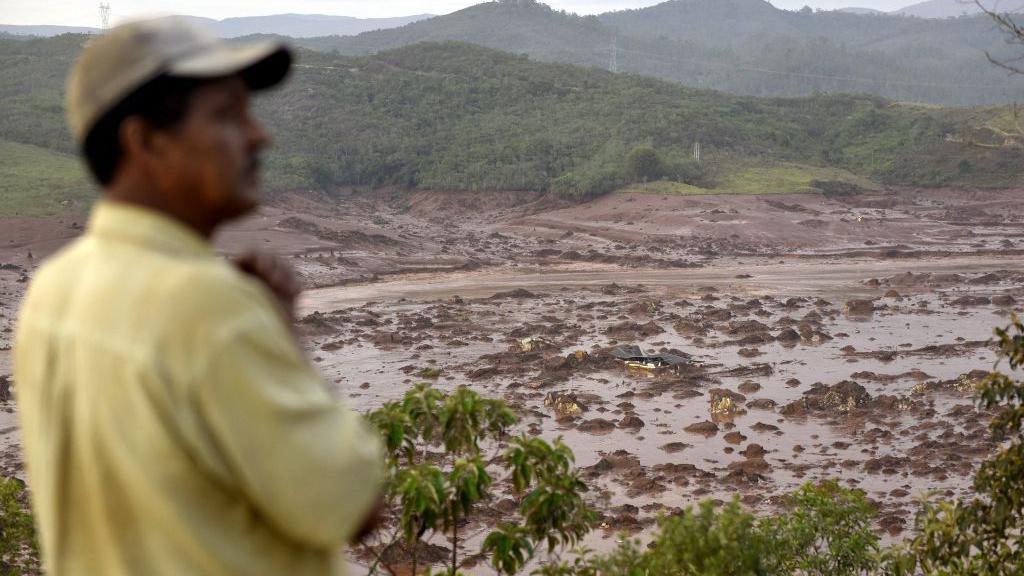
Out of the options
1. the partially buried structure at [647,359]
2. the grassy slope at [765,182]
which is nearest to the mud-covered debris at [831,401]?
the partially buried structure at [647,359]

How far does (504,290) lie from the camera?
76.2 feet

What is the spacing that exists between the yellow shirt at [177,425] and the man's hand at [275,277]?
22cm

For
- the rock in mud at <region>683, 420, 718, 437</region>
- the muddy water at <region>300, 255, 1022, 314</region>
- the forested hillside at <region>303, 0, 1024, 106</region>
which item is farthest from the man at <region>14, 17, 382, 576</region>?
the forested hillside at <region>303, 0, 1024, 106</region>

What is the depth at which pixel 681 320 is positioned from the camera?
20.0 metres

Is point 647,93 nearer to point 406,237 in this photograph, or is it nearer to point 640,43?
point 406,237

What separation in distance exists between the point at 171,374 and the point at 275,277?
0.36 m

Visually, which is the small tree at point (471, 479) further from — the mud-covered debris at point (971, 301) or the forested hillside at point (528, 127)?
the forested hillside at point (528, 127)

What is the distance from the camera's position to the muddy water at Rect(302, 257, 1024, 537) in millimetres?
11984

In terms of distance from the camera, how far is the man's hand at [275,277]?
1529mm

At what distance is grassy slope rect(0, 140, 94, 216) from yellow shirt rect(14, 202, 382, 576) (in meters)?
26.3

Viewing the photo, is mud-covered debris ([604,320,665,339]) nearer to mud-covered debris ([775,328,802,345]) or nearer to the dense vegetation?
mud-covered debris ([775,328,802,345])

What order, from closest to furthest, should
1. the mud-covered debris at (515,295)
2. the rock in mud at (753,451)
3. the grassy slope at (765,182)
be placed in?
the rock in mud at (753,451), the mud-covered debris at (515,295), the grassy slope at (765,182)

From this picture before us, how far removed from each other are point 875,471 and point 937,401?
11.4 ft

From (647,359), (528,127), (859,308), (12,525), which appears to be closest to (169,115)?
(12,525)
